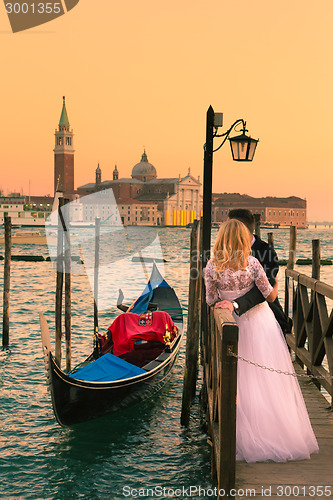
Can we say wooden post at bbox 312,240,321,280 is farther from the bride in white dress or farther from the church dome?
the church dome

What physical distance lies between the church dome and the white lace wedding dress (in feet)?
353

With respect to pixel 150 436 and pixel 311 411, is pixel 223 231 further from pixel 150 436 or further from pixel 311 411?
pixel 150 436

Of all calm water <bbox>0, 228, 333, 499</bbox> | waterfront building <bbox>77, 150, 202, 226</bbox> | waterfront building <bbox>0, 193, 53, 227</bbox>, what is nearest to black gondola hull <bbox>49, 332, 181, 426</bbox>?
calm water <bbox>0, 228, 333, 499</bbox>

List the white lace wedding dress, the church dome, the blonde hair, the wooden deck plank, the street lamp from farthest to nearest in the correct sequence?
the church dome < the street lamp < the white lace wedding dress < the blonde hair < the wooden deck plank

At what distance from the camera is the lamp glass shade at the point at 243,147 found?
5902mm

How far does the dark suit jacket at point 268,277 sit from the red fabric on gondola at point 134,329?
114 inches

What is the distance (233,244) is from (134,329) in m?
3.52

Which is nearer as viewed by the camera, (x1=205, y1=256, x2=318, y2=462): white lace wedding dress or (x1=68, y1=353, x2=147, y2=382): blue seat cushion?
(x1=205, y1=256, x2=318, y2=462): white lace wedding dress

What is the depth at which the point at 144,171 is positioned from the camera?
361 feet

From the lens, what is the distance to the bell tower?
9706 centimetres

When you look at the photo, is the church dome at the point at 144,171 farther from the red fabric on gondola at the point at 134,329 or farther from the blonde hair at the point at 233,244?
the blonde hair at the point at 233,244

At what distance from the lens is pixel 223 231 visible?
281 cm

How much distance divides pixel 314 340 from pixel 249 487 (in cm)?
195

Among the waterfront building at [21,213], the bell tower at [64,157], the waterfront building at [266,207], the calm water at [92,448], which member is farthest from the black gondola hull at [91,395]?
the waterfront building at [266,207]
